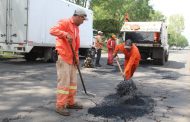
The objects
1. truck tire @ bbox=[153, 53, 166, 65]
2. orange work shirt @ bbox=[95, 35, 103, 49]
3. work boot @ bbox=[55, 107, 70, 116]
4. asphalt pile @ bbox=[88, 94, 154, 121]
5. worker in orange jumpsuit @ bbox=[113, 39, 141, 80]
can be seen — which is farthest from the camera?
truck tire @ bbox=[153, 53, 166, 65]

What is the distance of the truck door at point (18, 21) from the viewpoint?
1562 centimetres

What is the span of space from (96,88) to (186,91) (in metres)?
2.59

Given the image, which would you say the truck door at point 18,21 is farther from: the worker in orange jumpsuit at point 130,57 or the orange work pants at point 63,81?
the orange work pants at point 63,81

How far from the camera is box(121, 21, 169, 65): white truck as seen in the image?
20.0 metres

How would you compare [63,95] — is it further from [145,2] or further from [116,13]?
[145,2]

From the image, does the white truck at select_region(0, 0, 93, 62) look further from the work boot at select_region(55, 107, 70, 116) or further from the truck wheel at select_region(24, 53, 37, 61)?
the work boot at select_region(55, 107, 70, 116)

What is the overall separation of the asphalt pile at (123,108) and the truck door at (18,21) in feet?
26.8

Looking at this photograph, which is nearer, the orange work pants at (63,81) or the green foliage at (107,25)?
the orange work pants at (63,81)

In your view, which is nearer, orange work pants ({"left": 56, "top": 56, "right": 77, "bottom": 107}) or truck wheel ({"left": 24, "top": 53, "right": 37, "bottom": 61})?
orange work pants ({"left": 56, "top": 56, "right": 77, "bottom": 107})

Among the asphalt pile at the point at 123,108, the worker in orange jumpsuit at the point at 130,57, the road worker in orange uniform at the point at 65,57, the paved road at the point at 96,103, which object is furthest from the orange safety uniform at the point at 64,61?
the worker in orange jumpsuit at the point at 130,57

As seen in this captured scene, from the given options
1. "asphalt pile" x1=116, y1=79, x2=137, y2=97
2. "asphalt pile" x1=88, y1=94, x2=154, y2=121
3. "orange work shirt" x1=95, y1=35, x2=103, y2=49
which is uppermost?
"orange work shirt" x1=95, y1=35, x2=103, y2=49

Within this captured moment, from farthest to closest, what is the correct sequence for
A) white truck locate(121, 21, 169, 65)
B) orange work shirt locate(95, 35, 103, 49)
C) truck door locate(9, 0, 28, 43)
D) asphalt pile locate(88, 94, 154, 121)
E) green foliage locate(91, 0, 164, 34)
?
green foliage locate(91, 0, 164, 34) → white truck locate(121, 21, 169, 65) → orange work shirt locate(95, 35, 103, 49) → truck door locate(9, 0, 28, 43) → asphalt pile locate(88, 94, 154, 121)

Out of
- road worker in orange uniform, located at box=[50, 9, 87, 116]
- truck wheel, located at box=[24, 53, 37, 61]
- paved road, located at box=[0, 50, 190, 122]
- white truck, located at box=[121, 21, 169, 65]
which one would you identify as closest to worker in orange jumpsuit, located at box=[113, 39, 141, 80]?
paved road, located at box=[0, 50, 190, 122]

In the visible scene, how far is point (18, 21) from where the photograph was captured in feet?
51.8
